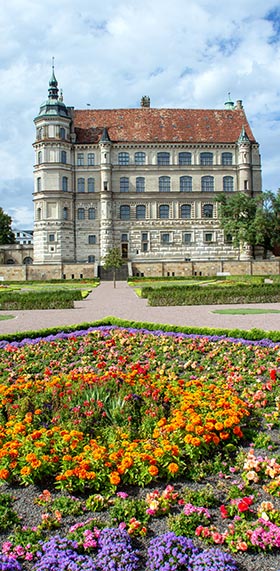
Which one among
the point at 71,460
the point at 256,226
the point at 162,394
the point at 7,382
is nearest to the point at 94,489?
the point at 71,460

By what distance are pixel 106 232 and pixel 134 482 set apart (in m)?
62.1

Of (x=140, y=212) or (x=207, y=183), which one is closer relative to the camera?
(x=140, y=212)

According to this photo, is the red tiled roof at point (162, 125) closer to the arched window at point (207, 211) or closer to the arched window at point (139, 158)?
the arched window at point (139, 158)

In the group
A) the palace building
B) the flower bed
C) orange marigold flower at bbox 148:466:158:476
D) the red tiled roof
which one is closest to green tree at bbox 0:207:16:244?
A: the palace building

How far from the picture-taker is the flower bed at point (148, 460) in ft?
16.3

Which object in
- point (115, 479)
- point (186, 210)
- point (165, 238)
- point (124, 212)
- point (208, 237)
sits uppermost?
point (186, 210)

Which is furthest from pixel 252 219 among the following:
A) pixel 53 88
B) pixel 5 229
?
pixel 5 229

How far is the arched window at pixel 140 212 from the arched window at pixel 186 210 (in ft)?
17.3

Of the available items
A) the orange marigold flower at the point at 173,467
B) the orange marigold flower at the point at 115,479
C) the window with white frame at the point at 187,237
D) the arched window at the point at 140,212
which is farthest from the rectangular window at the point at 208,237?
the orange marigold flower at the point at 115,479

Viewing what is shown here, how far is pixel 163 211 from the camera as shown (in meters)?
69.8

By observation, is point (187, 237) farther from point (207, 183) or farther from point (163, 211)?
point (207, 183)

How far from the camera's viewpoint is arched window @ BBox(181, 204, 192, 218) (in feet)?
229

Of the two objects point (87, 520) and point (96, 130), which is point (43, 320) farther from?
point (96, 130)

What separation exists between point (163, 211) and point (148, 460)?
64.9m
